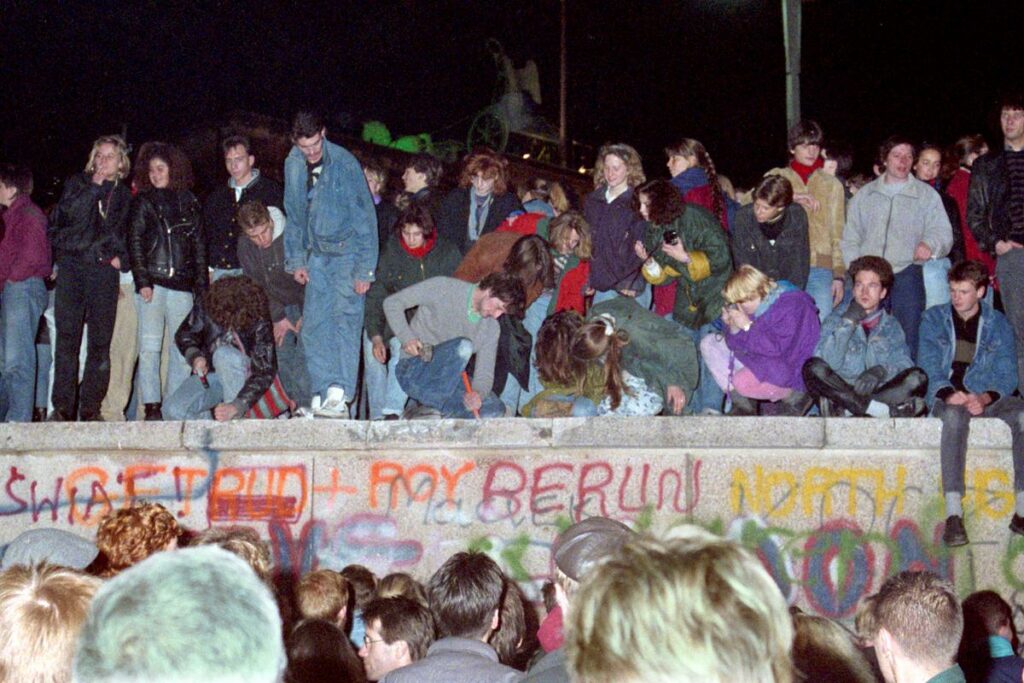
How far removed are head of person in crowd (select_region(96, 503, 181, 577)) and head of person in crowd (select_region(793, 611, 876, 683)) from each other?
2.57m

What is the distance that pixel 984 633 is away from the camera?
724cm

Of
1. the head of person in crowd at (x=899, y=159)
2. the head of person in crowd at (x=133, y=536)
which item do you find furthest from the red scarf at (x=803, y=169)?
the head of person in crowd at (x=133, y=536)

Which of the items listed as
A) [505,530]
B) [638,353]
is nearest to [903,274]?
[638,353]

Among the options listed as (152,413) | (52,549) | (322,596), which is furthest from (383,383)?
(52,549)

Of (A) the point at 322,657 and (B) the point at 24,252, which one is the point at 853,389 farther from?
(B) the point at 24,252

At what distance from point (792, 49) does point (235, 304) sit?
21.4ft

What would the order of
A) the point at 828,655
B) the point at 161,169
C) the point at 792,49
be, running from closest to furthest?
the point at 828,655 → the point at 161,169 → the point at 792,49

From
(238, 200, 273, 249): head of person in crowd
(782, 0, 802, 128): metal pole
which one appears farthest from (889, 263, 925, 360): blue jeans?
(238, 200, 273, 249): head of person in crowd

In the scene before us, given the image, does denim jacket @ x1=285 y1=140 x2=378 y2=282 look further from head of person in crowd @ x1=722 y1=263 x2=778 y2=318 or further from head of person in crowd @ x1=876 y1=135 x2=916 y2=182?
head of person in crowd @ x1=876 y1=135 x2=916 y2=182

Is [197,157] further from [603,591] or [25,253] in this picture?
[603,591]

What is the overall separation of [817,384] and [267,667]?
22.9ft

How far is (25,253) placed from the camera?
10.1 meters

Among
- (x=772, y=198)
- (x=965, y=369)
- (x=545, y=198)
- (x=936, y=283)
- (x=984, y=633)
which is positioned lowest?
(x=984, y=633)

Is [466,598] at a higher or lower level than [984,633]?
higher
